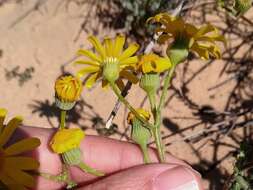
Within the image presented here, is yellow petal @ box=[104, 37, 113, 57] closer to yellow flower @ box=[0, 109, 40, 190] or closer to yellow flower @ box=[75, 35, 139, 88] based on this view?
yellow flower @ box=[75, 35, 139, 88]

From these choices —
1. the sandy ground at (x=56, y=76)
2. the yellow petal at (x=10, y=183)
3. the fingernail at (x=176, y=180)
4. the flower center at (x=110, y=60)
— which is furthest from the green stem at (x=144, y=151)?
the sandy ground at (x=56, y=76)

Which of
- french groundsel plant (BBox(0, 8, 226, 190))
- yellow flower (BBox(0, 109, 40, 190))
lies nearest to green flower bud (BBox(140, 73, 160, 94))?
french groundsel plant (BBox(0, 8, 226, 190))

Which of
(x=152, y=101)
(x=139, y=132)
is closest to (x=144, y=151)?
(x=139, y=132)

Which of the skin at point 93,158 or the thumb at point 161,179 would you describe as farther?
the skin at point 93,158

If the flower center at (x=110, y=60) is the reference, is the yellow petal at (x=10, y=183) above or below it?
below

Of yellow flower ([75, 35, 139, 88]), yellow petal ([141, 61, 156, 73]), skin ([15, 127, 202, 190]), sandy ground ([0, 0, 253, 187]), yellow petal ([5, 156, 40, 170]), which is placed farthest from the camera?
sandy ground ([0, 0, 253, 187])

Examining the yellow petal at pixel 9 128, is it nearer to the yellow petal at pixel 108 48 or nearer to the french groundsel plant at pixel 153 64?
the french groundsel plant at pixel 153 64

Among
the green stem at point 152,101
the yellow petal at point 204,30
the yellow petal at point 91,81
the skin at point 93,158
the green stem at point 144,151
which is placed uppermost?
the yellow petal at point 204,30
